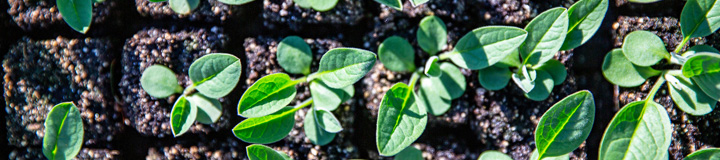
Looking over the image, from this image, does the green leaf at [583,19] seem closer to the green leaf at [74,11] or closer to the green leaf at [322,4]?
the green leaf at [322,4]

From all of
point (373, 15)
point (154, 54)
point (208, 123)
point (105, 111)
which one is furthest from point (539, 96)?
point (105, 111)

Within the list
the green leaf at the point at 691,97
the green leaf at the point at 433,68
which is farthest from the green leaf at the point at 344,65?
the green leaf at the point at 691,97

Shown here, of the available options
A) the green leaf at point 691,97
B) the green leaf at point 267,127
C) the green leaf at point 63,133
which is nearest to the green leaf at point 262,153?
the green leaf at point 267,127

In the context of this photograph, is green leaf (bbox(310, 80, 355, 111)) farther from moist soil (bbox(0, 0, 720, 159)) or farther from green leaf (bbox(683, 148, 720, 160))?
green leaf (bbox(683, 148, 720, 160))

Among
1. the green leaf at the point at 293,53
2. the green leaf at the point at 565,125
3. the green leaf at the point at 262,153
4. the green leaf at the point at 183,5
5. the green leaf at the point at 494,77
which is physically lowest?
the green leaf at the point at 262,153

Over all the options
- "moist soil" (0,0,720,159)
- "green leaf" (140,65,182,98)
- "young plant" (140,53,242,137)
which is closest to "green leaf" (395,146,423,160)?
"moist soil" (0,0,720,159)

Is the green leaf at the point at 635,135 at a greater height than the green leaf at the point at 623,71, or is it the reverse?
the green leaf at the point at 623,71

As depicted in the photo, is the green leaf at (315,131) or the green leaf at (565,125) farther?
the green leaf at (315,131)
